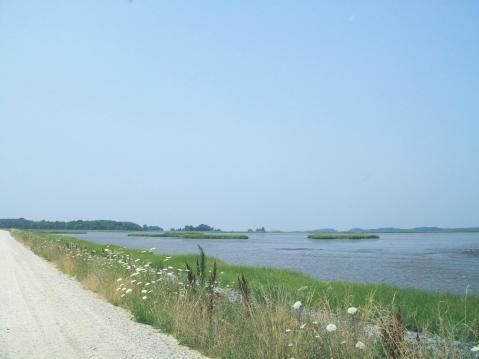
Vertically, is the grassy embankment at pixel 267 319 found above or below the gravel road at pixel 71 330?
above

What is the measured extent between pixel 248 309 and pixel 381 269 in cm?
2460

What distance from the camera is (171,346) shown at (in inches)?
334

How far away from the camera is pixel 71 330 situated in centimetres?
952

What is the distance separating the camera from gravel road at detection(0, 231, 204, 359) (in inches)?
311

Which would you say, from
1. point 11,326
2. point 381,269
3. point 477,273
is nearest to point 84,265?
point 11,326

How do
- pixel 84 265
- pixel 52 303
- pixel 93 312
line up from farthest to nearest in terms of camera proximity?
pixel 84 265 → pixel 52 303 → pixel 93 312

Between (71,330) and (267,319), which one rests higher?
(267,319)

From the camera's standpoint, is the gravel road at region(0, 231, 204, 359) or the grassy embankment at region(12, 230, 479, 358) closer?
the grassy embankment at region(12, 230, 479, 358)

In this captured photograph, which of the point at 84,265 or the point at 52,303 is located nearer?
the point at 52,303

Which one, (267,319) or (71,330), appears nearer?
(267,319)

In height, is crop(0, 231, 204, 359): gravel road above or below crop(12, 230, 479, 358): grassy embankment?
below

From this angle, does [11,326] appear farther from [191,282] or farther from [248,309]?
[248,309]

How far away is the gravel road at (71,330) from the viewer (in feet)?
25.9

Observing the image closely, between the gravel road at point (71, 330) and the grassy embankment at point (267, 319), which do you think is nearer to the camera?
the grassy embankment at point (267, 319)
